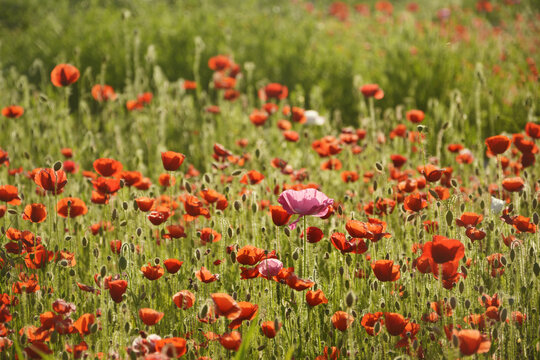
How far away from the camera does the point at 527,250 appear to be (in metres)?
1.99

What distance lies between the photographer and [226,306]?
140 centimetres

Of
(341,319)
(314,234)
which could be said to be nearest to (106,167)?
(314,234)

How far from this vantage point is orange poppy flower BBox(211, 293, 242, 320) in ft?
4.53

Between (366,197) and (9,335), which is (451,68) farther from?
(9,335)

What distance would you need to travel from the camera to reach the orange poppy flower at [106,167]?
217 centimetres

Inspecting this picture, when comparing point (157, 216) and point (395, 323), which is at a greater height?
point (157, 216)

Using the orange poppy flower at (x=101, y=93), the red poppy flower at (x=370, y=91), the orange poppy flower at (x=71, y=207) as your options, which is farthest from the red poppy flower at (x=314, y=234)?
the orange poppy flower at (x=101, y=93)

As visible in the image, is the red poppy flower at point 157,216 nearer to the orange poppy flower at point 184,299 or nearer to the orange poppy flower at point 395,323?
the orange poppy flower at point 184,299

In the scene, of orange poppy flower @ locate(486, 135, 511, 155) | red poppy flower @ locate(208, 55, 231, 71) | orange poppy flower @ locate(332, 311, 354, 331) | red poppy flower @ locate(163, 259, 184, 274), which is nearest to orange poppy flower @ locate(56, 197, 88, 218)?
red poppy flower @ locate(163, 259, 184, 274)

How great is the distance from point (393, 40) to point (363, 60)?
0.54 metres

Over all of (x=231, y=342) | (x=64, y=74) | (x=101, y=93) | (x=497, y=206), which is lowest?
(x=497, y=206)

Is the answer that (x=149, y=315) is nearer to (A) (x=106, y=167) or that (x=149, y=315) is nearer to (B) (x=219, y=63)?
(A) (x=106, y=167)

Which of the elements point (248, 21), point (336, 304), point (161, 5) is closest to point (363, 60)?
point (248, 21)

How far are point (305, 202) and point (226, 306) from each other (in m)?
0.44
